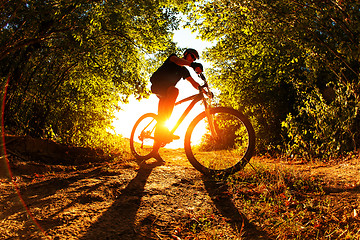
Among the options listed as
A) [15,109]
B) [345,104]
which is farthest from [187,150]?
[15,109]

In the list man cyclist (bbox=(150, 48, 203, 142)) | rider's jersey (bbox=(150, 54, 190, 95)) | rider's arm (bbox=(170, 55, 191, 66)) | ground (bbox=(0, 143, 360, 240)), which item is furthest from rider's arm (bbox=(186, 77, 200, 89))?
ground (bbox=(0, 143, 360, 240))

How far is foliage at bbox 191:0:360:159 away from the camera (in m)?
5.71

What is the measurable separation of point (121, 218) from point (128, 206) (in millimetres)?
328

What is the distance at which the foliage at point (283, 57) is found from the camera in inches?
225

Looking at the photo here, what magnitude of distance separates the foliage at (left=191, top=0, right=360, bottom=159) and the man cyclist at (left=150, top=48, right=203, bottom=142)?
9.37 ft

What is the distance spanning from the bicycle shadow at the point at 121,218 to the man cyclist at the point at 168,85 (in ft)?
5.61

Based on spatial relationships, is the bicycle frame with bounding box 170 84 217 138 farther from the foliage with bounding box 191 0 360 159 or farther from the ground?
the foliage with bounding box 191 0 360 159

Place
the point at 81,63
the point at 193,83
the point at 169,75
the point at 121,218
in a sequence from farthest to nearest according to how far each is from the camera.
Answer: the point at 81,63 < the point at 169,75 < the point at 193,83 < the point at 121,218

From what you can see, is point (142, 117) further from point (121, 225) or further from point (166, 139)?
point (121, 225)

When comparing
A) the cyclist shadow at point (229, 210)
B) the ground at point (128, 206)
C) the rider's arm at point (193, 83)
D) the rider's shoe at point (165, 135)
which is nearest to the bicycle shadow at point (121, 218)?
the ground at point (128, 206)

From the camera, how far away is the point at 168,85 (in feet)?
16.0

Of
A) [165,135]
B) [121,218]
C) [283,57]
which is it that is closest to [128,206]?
[121,218]

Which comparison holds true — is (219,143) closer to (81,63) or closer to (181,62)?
(181,62)

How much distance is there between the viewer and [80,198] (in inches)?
117
